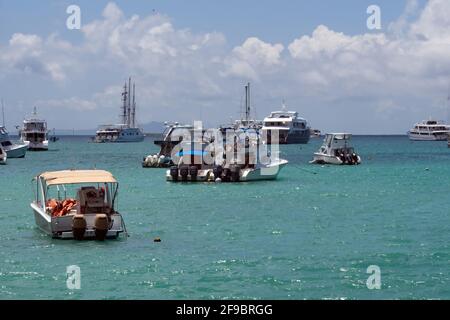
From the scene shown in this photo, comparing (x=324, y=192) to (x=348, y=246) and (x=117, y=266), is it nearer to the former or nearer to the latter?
(x=348, y=246)

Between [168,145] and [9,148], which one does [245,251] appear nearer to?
[168,145]

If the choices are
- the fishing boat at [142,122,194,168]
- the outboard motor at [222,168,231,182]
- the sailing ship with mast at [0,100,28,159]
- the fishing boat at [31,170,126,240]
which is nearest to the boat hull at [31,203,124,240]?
the fishing boat at [31,170,126,240]

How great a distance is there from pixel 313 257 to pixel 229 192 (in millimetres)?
31431

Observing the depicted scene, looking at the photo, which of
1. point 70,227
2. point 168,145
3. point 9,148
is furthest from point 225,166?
point 9,148

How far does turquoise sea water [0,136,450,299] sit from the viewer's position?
2603 centimetres

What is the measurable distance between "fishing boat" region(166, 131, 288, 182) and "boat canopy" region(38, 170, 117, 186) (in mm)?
35123

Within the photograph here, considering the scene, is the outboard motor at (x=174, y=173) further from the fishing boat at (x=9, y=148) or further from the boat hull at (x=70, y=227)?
the fishing boat at (x=9, y=148)

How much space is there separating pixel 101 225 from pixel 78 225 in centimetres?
94

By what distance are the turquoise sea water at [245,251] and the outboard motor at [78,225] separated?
0.55 m

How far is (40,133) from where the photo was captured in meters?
169

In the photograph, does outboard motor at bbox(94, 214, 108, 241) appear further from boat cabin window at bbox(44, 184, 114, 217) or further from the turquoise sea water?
boat cabin window at bbox(44, 184, 114, 217)

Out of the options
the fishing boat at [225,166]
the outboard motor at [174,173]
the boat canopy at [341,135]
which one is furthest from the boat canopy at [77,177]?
the boat canopy at [341,135]

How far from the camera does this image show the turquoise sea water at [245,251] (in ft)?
85.4

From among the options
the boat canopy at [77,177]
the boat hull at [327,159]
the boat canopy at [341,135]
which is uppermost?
the boat canopy at [341,135]
